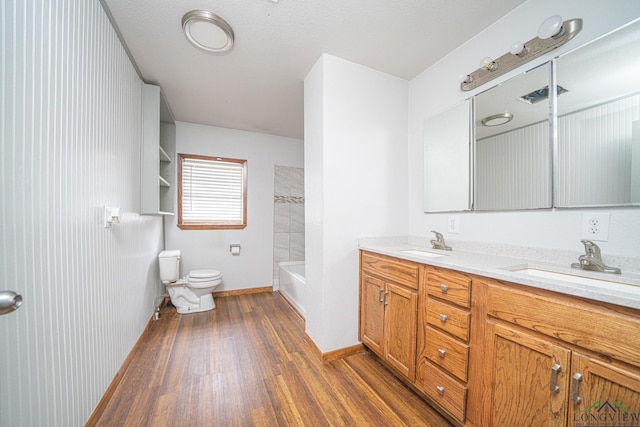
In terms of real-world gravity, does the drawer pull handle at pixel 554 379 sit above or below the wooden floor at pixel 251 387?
above

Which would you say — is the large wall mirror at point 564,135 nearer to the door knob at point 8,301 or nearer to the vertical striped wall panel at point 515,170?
the vertical striped wall panel at point 515,170

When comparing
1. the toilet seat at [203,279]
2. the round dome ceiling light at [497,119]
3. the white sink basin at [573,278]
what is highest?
the round dome ceiling light at [497,119]

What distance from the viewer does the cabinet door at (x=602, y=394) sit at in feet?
2.19

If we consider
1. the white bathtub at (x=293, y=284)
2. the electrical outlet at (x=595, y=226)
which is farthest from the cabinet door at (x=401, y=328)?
the white bathtub at (x=293, y=284)

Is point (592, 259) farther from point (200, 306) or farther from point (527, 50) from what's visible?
point (200, 306)

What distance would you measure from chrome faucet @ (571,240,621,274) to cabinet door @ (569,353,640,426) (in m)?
0.51

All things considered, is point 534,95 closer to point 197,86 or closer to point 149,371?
point 197,86

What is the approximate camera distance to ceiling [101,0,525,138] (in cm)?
138

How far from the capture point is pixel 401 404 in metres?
1.38

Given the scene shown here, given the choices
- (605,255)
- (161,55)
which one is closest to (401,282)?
(605,255)

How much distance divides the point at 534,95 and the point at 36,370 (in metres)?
2.69

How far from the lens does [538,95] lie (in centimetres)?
129

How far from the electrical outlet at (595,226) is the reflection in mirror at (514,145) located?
0.53 feet

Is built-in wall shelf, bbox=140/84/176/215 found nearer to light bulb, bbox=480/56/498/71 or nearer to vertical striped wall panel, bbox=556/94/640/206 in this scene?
light bulb, bbox=480/56/498/71
